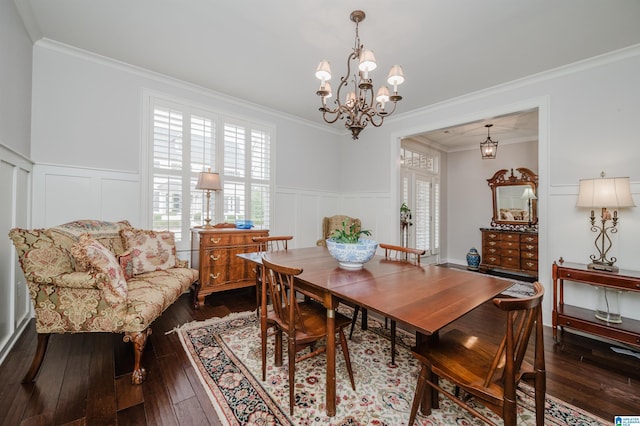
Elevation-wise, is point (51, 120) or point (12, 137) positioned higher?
point (51, 120)

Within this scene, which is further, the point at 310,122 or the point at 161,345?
the point at 310,122

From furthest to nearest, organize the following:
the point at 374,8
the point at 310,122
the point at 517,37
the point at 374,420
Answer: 1. the point at 310,122
2. the point at 517,37
3. the point at 374,8
4. the point at 374,420

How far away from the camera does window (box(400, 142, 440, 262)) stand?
5.43 meters

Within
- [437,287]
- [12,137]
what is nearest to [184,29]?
[12,137]

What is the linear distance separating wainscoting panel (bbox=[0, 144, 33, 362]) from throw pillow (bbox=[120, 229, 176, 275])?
78cm

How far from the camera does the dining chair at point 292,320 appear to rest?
1509 mm

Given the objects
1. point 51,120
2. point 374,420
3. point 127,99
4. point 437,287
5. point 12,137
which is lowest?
point 374,420

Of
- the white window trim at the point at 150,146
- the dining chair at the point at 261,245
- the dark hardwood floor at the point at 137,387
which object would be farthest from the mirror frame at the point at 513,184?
the white window trim at the point at 150,146

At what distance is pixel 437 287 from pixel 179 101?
3.73 m

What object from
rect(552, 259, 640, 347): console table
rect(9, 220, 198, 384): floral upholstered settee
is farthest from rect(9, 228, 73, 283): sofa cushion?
rect(552, 259, 640, 347): console table

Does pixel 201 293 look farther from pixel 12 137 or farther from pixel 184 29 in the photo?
pixel 184 29

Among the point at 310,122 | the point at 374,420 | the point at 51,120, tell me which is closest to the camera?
the point at 374,420

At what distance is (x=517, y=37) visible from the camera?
8.05 feet

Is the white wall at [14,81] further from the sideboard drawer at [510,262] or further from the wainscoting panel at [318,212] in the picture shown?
the sideboard drawer at [510,262]
